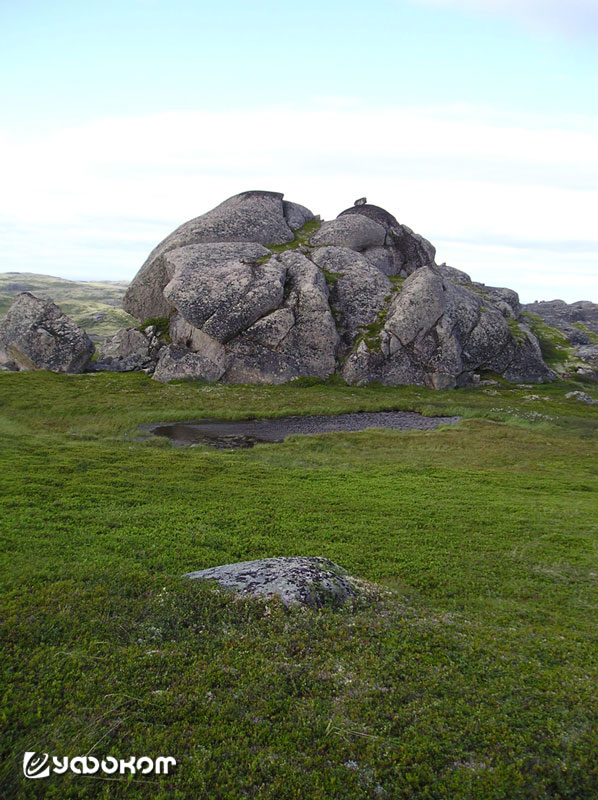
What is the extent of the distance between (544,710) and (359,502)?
16.2 meters

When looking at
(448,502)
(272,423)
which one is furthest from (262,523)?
(272,423)

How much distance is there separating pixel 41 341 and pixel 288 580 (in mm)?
75901

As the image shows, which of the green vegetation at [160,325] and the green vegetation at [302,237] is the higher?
the green vegetation at [302,237]

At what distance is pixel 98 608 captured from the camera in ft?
39.8

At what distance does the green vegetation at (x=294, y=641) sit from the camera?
8.10m

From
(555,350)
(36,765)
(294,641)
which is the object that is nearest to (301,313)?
(555,350)

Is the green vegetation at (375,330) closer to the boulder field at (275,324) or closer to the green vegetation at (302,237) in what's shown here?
the boulder field at (275,324)

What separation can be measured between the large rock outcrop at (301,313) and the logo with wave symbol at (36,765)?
6666 cm

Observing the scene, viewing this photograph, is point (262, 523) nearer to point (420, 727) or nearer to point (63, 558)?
point (63, 558)

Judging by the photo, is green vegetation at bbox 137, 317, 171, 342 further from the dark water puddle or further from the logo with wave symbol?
the logo with wave symbol

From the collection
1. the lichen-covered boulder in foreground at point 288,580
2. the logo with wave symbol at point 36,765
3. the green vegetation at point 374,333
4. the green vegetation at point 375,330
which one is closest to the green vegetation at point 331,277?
the green vegetation at point 375,330

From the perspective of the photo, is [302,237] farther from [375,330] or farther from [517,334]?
[517,334]

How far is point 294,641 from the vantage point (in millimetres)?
11664

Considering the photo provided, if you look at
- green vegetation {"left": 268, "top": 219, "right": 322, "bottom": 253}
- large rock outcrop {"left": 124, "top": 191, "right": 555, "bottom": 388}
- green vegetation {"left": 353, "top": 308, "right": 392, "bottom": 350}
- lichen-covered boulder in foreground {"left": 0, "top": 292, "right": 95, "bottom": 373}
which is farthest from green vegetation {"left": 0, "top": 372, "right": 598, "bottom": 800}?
green vegetation {"left": 268, "top": 219, "right": 322, "bottom": 253}
